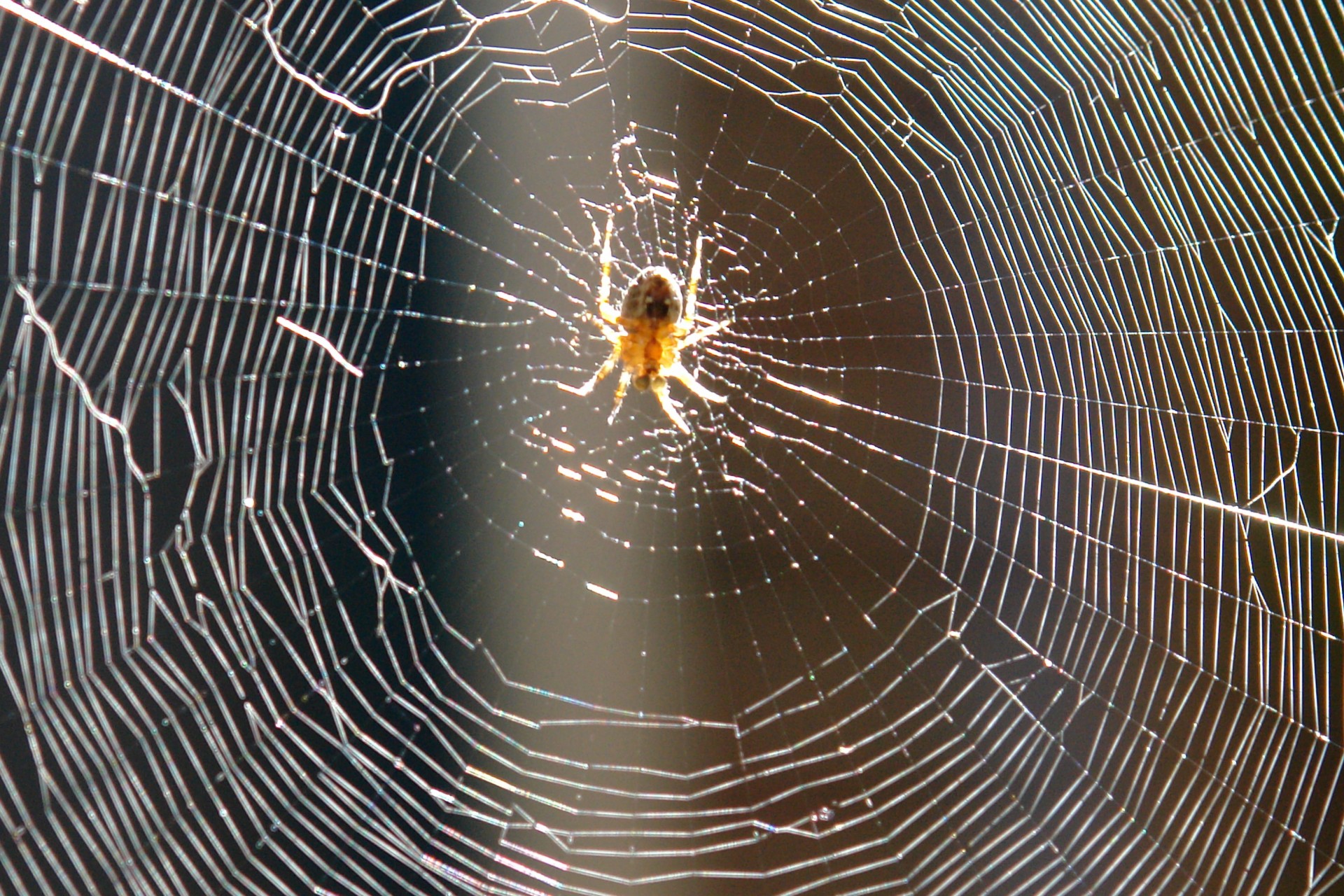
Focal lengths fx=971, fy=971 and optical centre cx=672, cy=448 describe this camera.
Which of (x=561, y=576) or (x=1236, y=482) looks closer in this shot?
(x=1236, y=482)

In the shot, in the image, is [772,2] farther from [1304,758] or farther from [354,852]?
[354,852]

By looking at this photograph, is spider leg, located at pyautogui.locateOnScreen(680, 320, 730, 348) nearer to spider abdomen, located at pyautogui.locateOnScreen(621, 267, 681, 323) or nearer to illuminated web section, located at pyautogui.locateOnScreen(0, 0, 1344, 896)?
spider abdomen, located at pyautogui.locateOnScreen(621, 267, 681, 323)

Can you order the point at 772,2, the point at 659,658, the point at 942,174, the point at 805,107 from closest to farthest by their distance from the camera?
the point at 772,2, the point at 942,174, the point at 805,107, the point at 659,658

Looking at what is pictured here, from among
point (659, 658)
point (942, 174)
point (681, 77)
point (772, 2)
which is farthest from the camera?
point (659, 658)

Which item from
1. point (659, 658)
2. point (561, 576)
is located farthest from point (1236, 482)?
point (561, 576)

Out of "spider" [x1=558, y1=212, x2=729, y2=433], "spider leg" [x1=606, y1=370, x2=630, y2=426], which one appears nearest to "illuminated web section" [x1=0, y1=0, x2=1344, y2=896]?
"spider" [x1=558, y1=212, x2=729, y2=433]

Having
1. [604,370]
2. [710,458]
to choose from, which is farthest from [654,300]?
[710,458]
